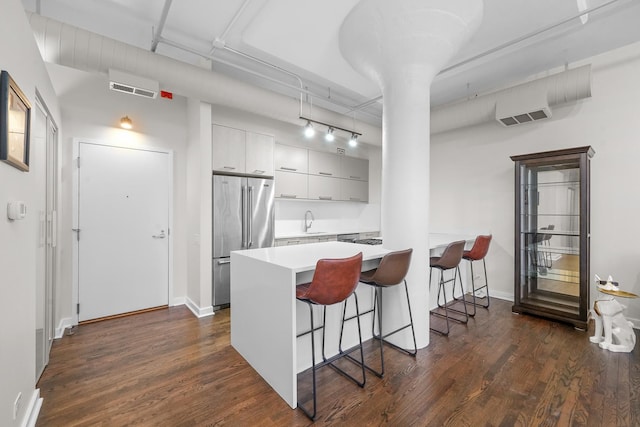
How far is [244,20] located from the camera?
107 inches

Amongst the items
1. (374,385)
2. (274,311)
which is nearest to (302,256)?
(274,311)

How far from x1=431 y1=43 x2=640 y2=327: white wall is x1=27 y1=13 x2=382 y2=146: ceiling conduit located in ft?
9.81

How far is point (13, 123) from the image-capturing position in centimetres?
144

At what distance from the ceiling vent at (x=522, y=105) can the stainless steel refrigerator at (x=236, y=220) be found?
132 inches

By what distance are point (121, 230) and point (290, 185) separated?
2.47m

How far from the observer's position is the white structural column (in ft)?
8.16

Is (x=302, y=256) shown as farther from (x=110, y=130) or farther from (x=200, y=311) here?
(x=110, y=130)

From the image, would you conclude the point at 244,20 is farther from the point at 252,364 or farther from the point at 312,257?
the point at 252,364

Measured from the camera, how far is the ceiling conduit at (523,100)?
3.17 meters

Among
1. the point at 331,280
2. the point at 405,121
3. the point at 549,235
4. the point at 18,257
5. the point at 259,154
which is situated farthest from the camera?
the point at 259,154

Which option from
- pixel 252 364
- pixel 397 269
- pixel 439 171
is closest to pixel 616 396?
pixel 397 269

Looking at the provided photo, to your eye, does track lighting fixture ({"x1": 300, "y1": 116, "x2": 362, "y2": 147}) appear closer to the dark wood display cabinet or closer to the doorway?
the dark wood display cabinet

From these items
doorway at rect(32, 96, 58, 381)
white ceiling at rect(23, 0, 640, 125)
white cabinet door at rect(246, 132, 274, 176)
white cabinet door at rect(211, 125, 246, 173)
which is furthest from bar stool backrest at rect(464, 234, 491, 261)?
doorway at rect(32, 96, 58, 381)

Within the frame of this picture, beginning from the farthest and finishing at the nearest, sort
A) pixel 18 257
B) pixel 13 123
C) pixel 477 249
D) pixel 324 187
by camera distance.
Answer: pixel 324 187, pixel 477 249, pixel 18 257, pixel 13 123
